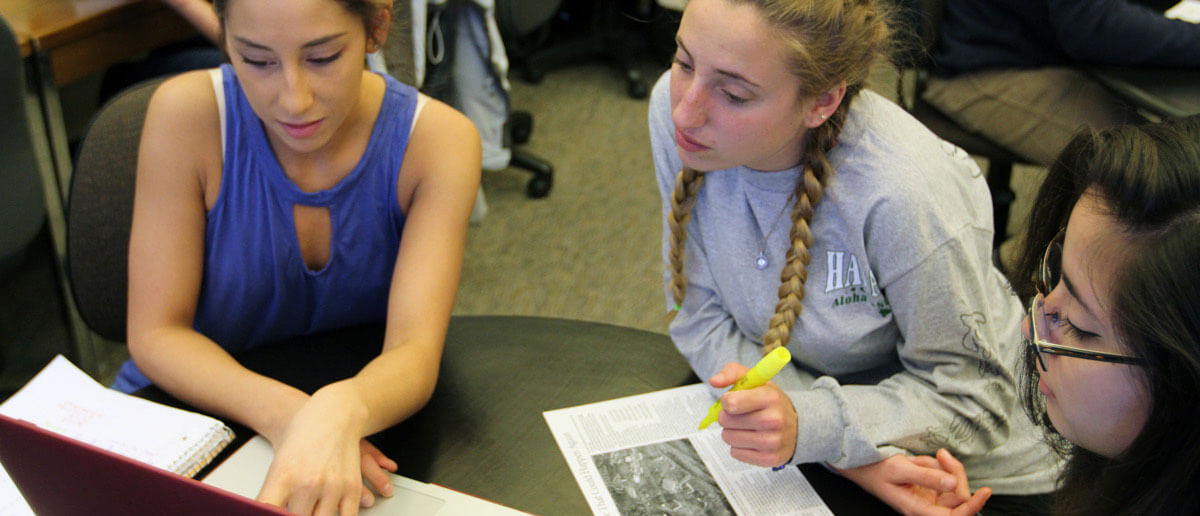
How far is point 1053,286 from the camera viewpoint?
0.84 m

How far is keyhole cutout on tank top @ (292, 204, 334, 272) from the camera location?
1230 millimetres

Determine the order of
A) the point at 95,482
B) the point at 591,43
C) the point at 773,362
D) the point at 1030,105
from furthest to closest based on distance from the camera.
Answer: the point at 591,43
the point at 1030,105
the point at 773,362
the point at 95,482

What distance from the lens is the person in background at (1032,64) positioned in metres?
1.82

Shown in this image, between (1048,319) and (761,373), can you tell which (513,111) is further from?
(1048,319)

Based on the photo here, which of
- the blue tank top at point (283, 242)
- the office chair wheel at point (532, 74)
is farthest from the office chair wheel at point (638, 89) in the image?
the blue tank top at point (283, 242)

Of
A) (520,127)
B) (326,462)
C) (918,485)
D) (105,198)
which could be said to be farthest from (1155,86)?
(520,127)

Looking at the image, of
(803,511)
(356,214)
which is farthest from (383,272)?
(803,511)

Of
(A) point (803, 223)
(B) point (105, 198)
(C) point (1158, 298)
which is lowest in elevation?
(B) point (105, 198)

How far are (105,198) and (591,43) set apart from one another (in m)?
2.68

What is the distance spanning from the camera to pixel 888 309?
109 centimetres

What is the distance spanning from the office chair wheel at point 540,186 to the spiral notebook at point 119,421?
1.98m

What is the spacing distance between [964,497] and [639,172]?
7.20 feet

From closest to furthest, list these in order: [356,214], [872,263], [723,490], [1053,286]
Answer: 1. [1053,286]
2. [723,490]
3. [872,263]
4. [356,214]

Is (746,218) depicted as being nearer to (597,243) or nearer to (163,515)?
(163,515)
